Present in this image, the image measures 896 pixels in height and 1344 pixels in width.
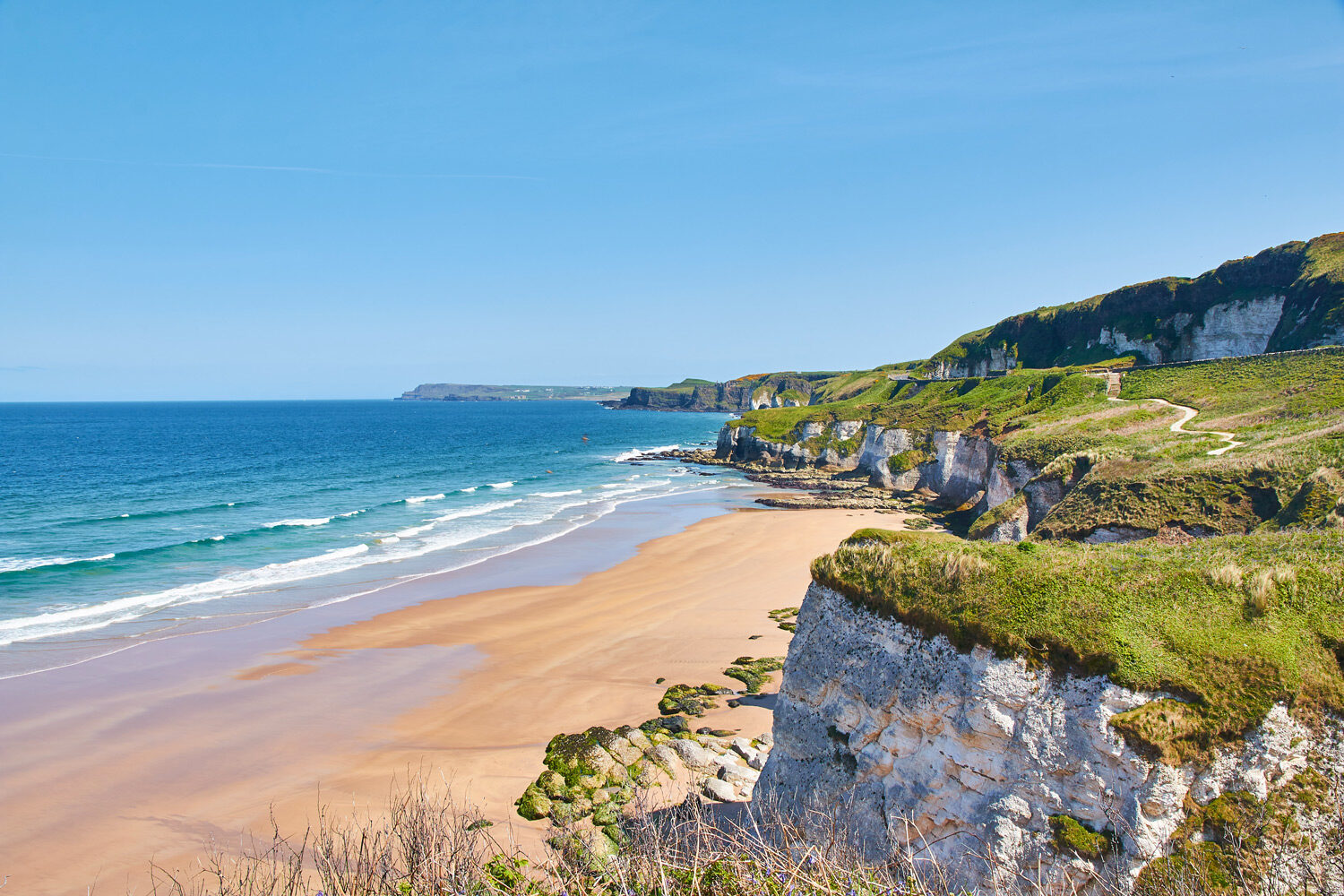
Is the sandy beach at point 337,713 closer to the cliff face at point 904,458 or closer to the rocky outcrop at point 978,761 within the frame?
the rocky outcrop at point 978,761

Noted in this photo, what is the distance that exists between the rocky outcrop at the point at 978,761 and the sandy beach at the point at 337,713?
20.9 ft

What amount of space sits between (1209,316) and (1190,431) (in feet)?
123

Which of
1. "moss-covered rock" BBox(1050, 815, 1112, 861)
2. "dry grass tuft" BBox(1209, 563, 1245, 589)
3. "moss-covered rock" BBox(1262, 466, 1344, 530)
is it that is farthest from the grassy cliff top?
"moss-covered rock" BBox(1262, 466, 1344, 530)

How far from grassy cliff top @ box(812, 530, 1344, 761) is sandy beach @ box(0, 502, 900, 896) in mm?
9036

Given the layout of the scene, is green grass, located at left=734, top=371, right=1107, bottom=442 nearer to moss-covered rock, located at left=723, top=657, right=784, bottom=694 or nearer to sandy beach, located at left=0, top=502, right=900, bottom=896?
sandy beach, located at left=0, top=502, right=900, bottom=896

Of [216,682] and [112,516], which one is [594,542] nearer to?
[216,682]

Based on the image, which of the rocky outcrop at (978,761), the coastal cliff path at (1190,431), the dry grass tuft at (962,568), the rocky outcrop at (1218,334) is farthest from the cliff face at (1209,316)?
the rocky outcrop at (978,761)

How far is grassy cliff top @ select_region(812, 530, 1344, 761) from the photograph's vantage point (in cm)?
790

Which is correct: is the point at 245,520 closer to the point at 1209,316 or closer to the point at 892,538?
the point at 892,538

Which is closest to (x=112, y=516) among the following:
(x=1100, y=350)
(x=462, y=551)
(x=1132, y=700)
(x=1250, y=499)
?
(x=462, y=551)

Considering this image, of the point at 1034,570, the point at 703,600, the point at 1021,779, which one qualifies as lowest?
the point at 703,600

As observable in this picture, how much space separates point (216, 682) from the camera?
815 inches

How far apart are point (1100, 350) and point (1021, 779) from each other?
240 ft

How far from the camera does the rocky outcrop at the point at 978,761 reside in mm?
7801
